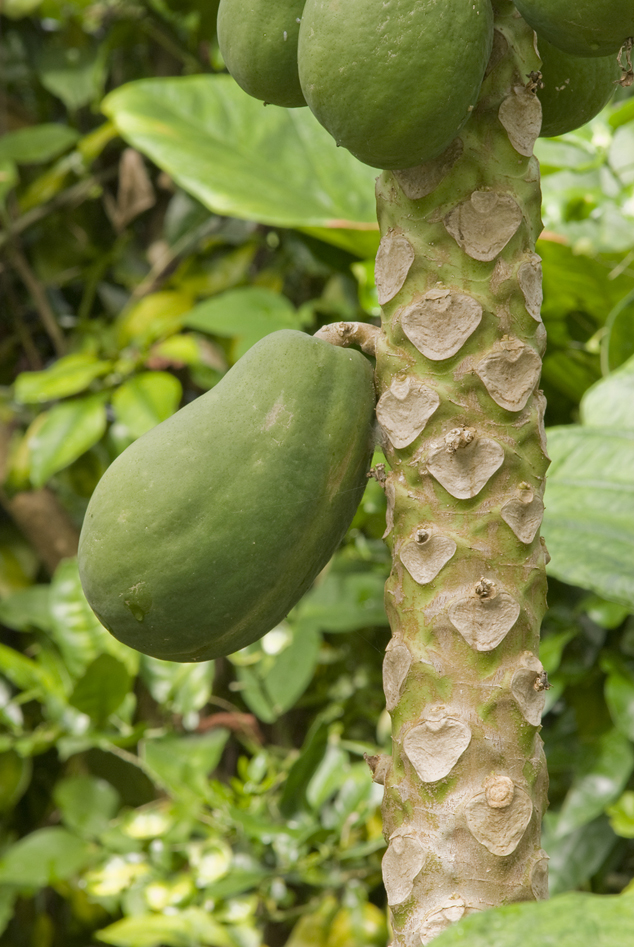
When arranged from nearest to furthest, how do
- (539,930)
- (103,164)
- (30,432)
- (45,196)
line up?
(539,930)
(30,432)
(45,196)
(103,164)

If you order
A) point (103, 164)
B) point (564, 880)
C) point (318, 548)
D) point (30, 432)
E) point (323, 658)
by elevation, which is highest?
point (318, 548)

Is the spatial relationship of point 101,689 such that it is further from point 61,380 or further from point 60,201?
point 60,201

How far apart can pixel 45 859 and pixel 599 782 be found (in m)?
0.87

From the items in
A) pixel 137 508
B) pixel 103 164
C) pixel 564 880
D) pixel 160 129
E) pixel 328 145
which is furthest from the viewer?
pixel 103 164

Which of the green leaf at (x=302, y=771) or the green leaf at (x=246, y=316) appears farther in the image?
the green leaf at (x=246, y=316)

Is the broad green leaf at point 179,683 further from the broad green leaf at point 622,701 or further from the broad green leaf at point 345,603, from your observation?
the broad green leaf at point 622,701

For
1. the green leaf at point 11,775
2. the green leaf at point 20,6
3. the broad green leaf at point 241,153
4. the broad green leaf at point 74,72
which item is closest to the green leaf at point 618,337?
the broad green leaf at point 241,153

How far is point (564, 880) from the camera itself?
1.18 metres

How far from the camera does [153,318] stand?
5.95 ft

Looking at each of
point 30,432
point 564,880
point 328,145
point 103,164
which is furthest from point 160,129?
point 564,880

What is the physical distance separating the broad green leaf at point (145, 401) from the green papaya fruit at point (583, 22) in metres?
1.19

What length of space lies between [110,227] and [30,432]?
2.46 ft

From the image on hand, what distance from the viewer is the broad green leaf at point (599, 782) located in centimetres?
113

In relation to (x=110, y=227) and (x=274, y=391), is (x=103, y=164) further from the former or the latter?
(x=274, y=391)
